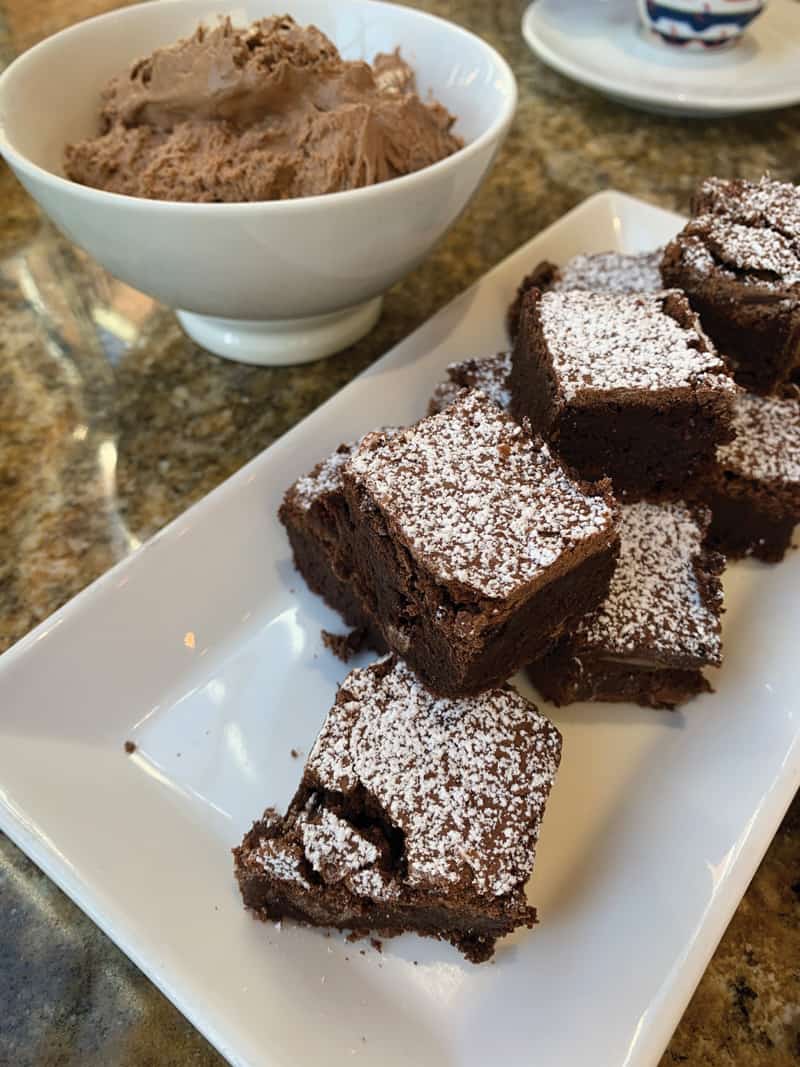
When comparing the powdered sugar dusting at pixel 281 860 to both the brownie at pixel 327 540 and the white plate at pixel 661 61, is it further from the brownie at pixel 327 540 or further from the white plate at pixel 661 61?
the white plate at pixel 661 61

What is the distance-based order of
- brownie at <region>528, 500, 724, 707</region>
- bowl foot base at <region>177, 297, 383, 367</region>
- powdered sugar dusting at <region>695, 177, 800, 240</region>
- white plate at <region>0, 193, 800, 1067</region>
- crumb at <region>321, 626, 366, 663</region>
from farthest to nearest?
bowl foot base at <region>177, 297, 383, 367</region> → powdered sugar dusting at <region>695, 177, 800, 240</region> → crumb at <region>321, 626, 366, 663</region> → brownie at <region>528, 500, 724, 707</region> → white plate at <region>0, 193, 800, 1067</region>

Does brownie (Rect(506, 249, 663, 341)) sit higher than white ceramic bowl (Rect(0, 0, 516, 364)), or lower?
lower

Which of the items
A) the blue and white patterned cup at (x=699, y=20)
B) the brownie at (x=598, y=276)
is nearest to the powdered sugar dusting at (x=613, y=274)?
the brownie at (x=598, y=276)

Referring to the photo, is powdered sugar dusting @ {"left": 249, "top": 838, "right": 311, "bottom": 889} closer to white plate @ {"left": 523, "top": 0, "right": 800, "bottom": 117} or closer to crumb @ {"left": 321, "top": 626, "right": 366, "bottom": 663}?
crumb @ {"left": 321, "top": 626, "right": 366, "bottom": 663}

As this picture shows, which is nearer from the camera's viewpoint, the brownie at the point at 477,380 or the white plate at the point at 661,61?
the brownie at the point at 477,380

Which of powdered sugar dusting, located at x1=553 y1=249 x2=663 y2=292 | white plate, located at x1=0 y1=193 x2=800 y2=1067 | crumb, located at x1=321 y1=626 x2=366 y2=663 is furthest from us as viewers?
powdered sugar dusting, located at x1=553 y1=249 x2=663 y2=292

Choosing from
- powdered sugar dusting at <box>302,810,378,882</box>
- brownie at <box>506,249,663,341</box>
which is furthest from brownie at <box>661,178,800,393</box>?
powdered sugar dusting at <box>302,810,378,882</box>

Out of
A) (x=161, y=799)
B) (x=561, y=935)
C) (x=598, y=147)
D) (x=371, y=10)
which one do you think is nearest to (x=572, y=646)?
(x=561, y=935)

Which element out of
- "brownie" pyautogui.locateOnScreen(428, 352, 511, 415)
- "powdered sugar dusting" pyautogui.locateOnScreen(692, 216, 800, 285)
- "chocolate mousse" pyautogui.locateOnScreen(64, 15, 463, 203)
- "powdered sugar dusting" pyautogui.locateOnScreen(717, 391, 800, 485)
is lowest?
"powdered sugar dusting" pyautogui.locateOnScreen(717, 391, 800, 485)
